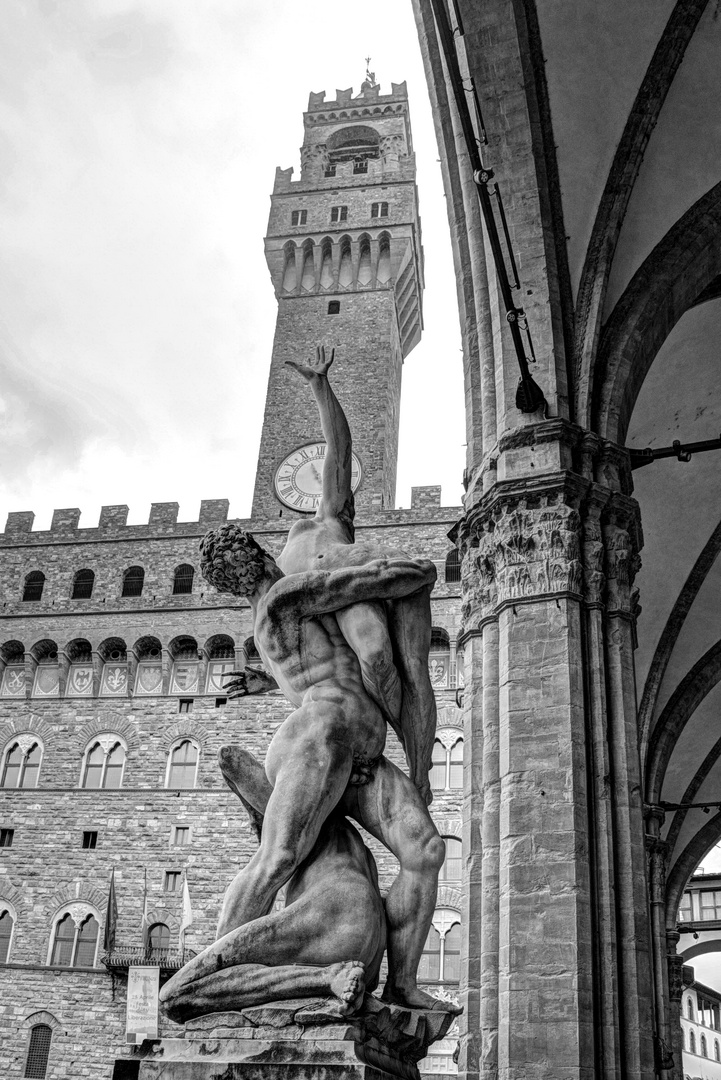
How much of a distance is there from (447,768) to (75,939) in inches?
359

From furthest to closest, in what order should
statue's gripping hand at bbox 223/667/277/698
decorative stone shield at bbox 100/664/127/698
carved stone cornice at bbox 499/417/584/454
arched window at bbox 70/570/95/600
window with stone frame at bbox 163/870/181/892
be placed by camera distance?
arched window at bbox 70/570/95/600
decorative stone shield at bbox 100/664/127/698
window with stone frame at bbox 163/870/181/892
carved stone cornice at bbox 499/417/584/454
statue's gripping hand at bbox 223/667/277/698

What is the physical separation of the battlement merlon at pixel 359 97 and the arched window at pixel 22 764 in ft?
77.5

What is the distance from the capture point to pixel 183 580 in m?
29.3

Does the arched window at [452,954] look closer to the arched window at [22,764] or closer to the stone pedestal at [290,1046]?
the arched window at [22,764]

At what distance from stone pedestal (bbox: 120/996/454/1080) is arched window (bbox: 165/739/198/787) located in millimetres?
24703

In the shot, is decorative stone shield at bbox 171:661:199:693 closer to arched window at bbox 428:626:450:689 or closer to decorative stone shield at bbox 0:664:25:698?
decorative stone shield at bbox 0:664:25:698

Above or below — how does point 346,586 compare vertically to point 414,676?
above

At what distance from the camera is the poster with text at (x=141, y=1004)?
2361 centimetres

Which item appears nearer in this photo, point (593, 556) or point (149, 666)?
point (593, 556)

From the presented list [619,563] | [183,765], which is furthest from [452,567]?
[619,563]

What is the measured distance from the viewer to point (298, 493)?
31.0 metres

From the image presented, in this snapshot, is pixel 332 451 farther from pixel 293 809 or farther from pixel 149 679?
pixel 149 679

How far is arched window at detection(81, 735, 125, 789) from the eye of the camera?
90.4 ft

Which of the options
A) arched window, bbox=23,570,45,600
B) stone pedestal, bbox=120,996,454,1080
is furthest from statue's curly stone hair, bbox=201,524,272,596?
arched window, bbox=23,570,45,600
